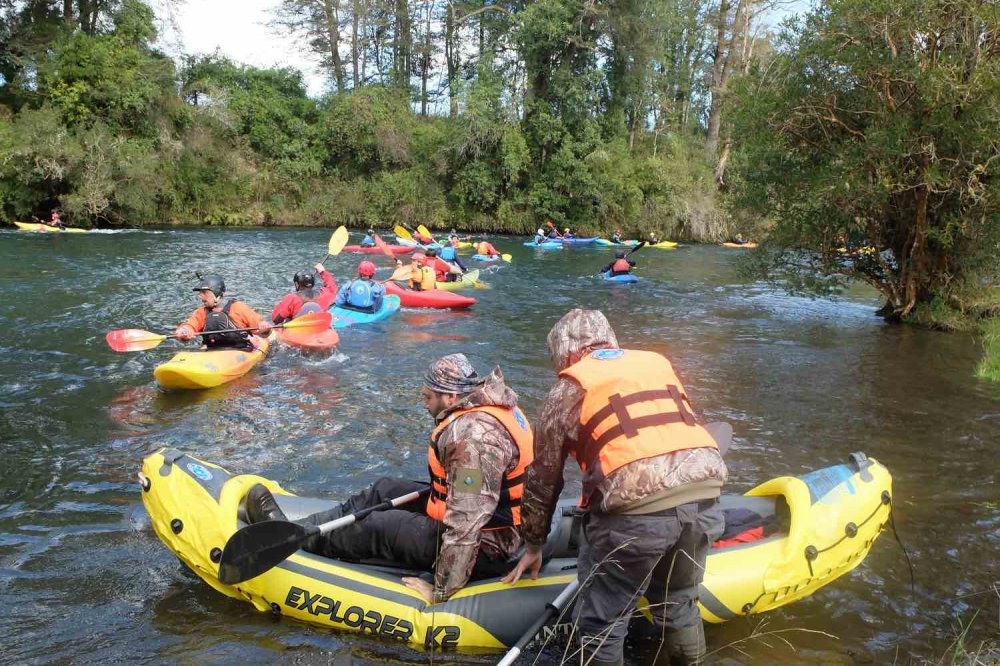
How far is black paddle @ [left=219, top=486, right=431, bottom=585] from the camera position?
298 cm

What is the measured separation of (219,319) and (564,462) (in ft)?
18.8

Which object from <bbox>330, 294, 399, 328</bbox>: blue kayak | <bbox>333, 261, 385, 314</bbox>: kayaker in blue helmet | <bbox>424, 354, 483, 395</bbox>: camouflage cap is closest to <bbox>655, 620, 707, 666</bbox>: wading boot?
<bbox>424, 354, 483, 395</bbox>: camouflage cap

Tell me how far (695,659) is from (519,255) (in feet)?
Answer: 60.6

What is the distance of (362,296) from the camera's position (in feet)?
32.8

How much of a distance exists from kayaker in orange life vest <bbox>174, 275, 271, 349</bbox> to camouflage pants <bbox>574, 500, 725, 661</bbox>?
5630 mm

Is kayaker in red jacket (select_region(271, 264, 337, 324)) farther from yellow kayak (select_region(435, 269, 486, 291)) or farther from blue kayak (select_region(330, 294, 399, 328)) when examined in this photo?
yellow kayak (select_region(435, 269, 486, 291))

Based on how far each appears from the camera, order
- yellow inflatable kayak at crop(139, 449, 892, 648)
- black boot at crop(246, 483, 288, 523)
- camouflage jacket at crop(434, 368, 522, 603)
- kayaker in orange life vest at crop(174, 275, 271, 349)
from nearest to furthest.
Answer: camouflage jacket at crop(434, 368, 522, 603), yellow inflatable kayak at crop(139, 449, 892, 648), black boot at crop(246, 483, 288, 523), kayaker in orange life vest at crop(174, 275, 271, 349)

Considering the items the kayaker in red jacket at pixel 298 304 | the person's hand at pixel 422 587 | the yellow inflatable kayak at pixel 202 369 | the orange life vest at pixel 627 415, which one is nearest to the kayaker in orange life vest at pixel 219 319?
the yellow inflatable kayak at pixel 202 369

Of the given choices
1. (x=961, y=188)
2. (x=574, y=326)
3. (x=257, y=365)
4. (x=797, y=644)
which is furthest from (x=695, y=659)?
(x=961, y=188)

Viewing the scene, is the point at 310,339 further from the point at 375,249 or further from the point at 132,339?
the point at 375,249

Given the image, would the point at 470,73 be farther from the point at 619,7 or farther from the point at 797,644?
the point at 797,644

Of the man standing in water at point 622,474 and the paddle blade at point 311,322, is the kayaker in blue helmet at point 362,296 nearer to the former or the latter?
the paddle blade at point 311,322

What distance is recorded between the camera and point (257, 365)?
24.9 ft

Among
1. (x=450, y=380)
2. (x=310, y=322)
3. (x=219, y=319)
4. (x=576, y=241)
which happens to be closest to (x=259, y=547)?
(x=450, y=380)
